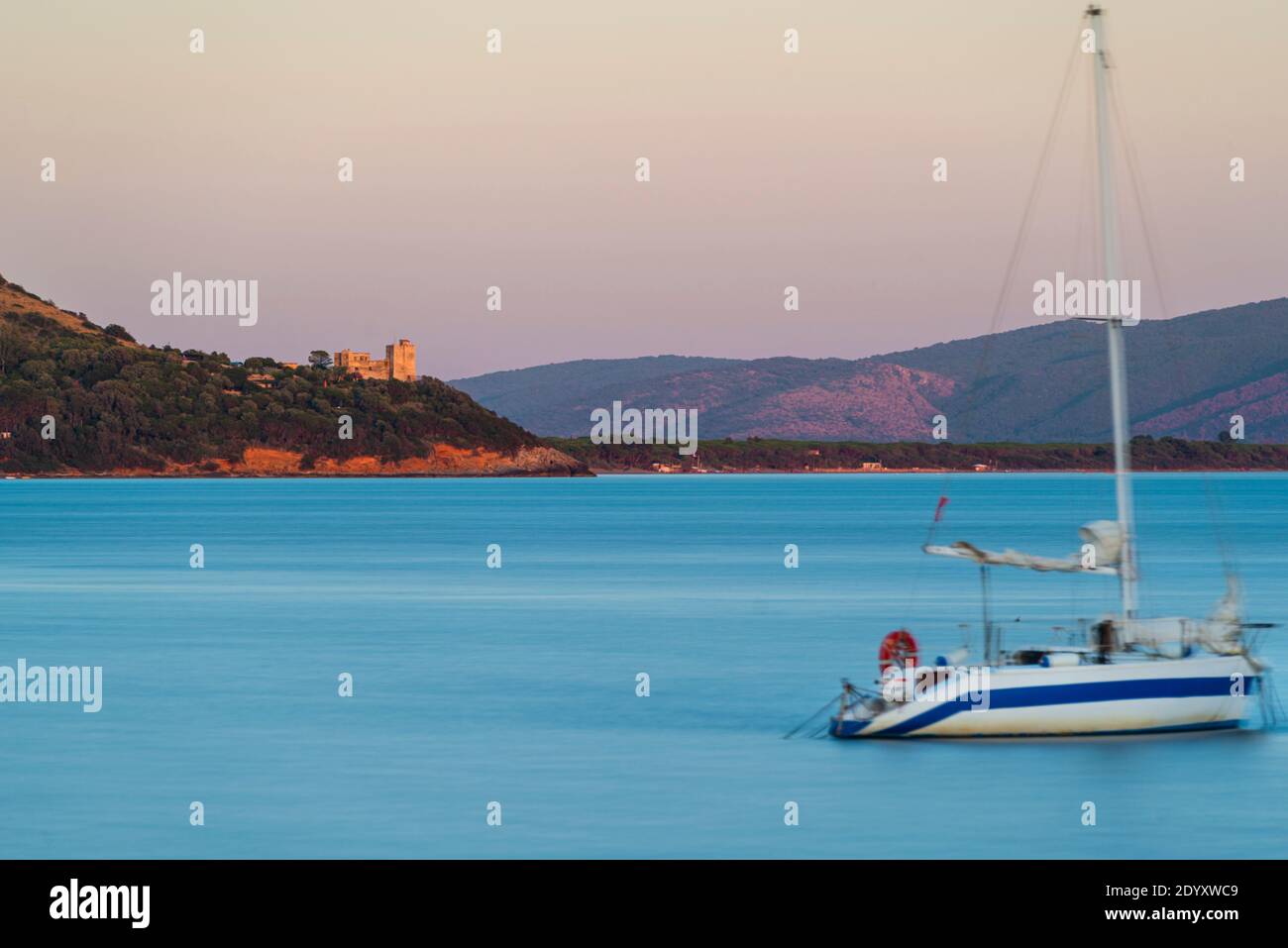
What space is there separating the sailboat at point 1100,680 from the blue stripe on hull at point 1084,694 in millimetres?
16

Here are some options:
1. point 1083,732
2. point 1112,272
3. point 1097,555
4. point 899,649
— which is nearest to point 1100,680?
point 1083,732

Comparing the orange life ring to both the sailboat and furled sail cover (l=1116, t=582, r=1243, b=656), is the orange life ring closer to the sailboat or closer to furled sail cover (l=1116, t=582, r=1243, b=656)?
the sailboat

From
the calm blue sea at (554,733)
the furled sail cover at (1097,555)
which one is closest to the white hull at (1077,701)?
the calm blue sea at (554,733)

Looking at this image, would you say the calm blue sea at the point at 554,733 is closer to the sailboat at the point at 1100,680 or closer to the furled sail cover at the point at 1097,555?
the sailboat at the point at 1100,680

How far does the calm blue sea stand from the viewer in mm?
26500

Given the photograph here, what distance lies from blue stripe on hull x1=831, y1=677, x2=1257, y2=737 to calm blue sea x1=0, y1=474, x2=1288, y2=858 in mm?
553

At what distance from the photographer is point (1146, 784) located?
2884 centimetres

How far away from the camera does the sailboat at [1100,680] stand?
30.2m

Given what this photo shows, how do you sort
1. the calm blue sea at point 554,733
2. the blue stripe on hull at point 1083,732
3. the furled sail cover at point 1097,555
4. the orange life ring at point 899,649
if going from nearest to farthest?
the calm blue sea at point 554,733, the blue stripe on hull at point 1083,732, the orange life ring at point 899,649, the furled sail cover at point 1097,555

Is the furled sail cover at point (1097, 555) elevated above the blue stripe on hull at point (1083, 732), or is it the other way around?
the furled sail cover at point (1097, 555)

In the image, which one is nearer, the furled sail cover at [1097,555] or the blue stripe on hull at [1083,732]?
the blue stripe on hull at [1083,732]

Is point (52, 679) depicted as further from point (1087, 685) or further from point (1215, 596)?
point (1215, 596)

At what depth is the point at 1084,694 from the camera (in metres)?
30.2
